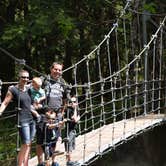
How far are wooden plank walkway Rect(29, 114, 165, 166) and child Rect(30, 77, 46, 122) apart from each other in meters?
0.75

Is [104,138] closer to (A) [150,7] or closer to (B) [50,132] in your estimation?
(B) [50,132]

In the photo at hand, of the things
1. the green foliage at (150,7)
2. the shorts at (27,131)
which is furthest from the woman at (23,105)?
the green foliage at (150,7)

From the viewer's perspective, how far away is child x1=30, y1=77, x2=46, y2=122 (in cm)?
405

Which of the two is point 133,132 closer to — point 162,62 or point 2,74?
point 162,62

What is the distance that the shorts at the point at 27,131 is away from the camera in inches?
154

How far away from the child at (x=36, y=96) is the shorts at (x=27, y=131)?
0.08 meters

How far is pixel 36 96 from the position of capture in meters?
4.12

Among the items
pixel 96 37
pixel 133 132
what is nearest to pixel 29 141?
pixel 133 132

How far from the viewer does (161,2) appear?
27.7 feet

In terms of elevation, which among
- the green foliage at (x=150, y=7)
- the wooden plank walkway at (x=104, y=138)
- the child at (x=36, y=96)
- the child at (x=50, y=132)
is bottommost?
the wooden plank walkway at (x=104, y=138)

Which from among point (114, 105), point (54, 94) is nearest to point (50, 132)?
point (54, 94)

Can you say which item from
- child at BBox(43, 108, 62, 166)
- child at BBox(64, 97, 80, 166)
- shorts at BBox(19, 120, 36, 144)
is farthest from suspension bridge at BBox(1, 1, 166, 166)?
shorts at BBox(19, 120, 36, 144)

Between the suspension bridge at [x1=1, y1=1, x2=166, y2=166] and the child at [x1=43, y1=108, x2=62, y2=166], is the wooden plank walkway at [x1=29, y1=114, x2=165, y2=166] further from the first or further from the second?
the child at [x1=43, y1=108, x2=62, y2=166]

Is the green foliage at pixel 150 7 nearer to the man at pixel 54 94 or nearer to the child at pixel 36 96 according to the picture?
the man at pixel 54 94
